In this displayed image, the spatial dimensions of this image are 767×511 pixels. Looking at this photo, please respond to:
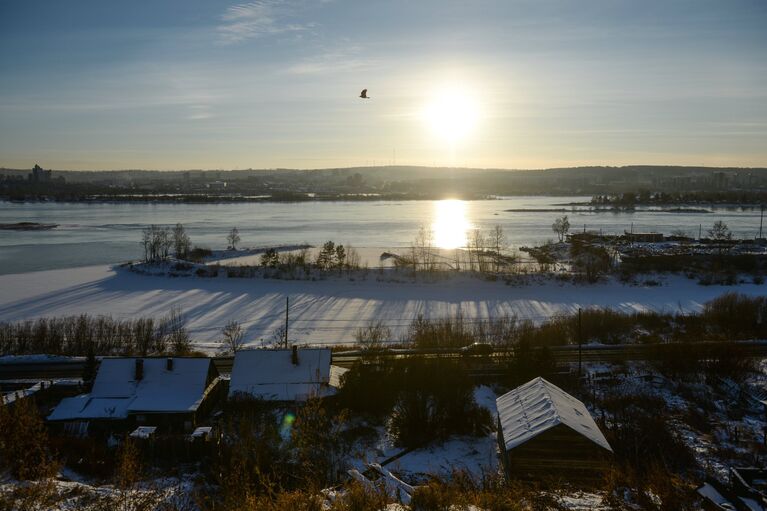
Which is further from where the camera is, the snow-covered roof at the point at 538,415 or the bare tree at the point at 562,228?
the bare tree at the point at 562,228

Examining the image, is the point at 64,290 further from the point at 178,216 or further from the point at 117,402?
the point at 178,216

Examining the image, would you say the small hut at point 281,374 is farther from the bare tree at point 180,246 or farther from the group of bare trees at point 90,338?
the bare tree at point 180,246

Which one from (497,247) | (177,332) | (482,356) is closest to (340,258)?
(497,247)

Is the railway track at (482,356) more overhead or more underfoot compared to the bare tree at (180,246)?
more underfoot

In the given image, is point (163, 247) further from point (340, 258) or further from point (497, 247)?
point (497, 247)

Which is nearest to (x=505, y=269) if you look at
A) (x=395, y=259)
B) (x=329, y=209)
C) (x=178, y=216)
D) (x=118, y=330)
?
(x=395, y=259)

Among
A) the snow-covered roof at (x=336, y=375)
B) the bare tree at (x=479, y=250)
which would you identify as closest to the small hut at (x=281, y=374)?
the snow-covered roof at (x=336, y=375)

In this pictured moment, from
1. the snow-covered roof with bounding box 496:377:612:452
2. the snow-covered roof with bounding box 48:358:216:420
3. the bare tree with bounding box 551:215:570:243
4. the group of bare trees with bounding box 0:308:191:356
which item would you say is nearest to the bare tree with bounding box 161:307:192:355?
the group of bare trees with bounding box 0:308:191:356

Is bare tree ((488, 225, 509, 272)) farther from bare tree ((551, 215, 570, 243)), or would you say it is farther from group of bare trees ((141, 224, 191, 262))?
group of bare trees ((141, 224, 191, 262))
